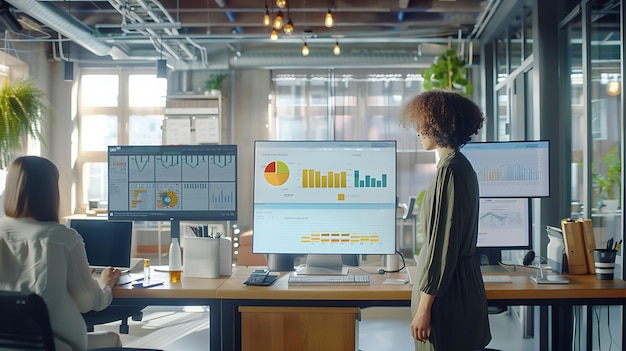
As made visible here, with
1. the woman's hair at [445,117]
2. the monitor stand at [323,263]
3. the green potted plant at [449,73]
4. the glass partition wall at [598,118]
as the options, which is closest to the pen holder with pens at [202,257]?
the monitor stand at [323,263]

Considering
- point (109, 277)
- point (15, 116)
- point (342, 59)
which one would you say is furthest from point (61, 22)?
point (109, 277)

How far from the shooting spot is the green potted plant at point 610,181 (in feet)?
Answer: 11.5

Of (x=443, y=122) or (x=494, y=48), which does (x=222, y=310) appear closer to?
(x=443, y=122)

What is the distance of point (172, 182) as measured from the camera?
3102 millimetres

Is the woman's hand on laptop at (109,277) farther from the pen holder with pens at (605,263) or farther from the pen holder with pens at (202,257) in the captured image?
the pen holder with pens at (605,263)

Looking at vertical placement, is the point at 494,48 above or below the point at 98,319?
above

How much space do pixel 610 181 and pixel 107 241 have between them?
2.83 metres

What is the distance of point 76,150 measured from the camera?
32.1 feet

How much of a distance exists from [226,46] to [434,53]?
2.99 metres

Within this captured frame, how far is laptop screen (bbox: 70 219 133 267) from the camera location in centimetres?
306

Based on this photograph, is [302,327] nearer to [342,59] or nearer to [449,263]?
[449,263]

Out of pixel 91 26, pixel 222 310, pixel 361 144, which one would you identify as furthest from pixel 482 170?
pixel 91 26

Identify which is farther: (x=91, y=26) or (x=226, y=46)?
(x=226, y=46)

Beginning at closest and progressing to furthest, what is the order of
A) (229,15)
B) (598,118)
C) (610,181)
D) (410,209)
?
(610,181), (598,118), (229,15), (410,209)
